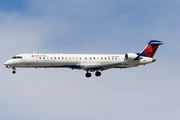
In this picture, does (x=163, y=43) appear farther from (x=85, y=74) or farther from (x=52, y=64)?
(x=52, y=64)

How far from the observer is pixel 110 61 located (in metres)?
60.2

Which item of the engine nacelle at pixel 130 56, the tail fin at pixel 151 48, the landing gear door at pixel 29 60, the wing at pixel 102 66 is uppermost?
the tail fin at pixel 151 48

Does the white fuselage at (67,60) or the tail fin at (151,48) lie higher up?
the tail fin at (151,48)

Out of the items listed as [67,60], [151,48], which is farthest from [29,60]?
[151,48]

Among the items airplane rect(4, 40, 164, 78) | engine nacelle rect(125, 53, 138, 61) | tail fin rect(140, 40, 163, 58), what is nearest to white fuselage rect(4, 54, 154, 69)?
airplane rect(4, 40, 164, 78)

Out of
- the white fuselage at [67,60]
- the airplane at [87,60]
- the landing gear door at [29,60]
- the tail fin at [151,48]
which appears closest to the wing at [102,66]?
the airplane at [87,60]

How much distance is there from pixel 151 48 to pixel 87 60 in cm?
1350

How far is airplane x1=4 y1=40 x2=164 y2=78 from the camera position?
5538cm

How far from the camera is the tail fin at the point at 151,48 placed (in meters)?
62.9

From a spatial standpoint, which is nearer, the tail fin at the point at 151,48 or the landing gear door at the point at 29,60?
the landing gear door at the point at 29,60

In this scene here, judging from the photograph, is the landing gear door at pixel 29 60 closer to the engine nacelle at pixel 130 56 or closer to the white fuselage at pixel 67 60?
the white fuselage at pixel 67 60

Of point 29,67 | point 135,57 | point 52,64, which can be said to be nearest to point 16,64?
point 29,67

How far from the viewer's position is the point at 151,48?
63.5 metres

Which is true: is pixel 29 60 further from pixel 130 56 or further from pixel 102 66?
pixel 130 56
